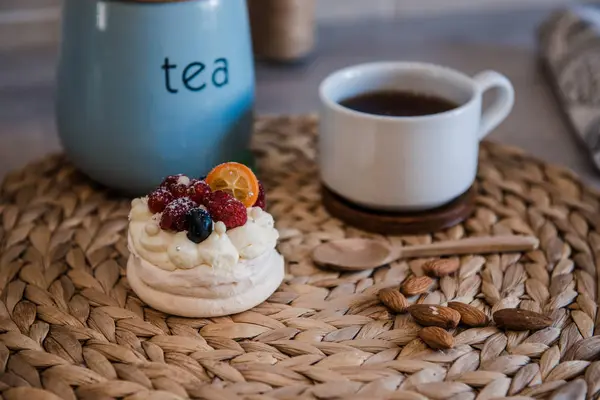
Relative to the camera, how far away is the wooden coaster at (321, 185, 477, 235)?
68 cm

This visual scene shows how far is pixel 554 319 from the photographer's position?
22.4 inches

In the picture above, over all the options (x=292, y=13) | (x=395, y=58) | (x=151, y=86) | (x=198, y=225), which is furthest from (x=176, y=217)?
(x=395, y=58)

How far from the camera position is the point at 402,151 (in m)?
0.65

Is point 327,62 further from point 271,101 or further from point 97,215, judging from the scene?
point 97,215

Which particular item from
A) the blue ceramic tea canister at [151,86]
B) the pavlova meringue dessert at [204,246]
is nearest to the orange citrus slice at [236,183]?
the pavlova meringue dessert at [204,246]

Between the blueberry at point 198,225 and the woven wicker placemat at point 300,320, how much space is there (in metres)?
0.07

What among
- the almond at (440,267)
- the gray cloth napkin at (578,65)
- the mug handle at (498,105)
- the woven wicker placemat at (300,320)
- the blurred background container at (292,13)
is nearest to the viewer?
the woven wicker placemat at (300,320)

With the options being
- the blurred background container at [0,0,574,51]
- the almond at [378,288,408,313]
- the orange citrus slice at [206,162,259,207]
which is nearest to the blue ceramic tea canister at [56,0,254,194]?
the orange citrus slice at [206,162,259,207]

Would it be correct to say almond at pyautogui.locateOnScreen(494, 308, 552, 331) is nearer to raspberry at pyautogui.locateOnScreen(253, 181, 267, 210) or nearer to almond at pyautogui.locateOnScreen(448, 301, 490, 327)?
almond at pyautogui.locateOnScreen(448, 301, 490, 327)

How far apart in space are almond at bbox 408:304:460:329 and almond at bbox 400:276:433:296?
29 millimetres

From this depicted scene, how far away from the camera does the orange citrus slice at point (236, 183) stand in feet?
1.93

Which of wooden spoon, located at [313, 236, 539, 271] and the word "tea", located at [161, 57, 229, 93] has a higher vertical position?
the word "tea", located at [161, 57, 229, 93]

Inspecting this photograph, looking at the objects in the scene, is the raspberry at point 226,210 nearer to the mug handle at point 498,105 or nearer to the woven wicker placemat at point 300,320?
the woven wicker placemat at point 300,320

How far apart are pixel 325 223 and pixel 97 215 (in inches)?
7.7
